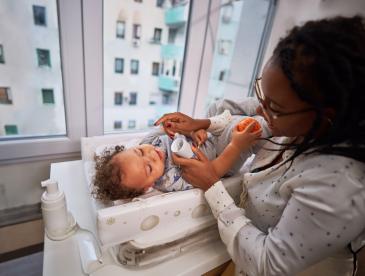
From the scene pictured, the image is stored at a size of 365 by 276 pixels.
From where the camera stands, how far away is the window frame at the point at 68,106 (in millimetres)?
907

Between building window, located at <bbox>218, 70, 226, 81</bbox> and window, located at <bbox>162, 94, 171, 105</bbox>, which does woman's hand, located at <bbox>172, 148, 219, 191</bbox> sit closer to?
window, located at <bbox>162, 94, 171, 105</bbox>

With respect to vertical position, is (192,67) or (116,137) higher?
(192,67)

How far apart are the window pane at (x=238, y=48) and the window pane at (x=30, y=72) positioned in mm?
943

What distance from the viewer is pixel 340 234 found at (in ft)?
1.55

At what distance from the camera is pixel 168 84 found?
4.65 feet

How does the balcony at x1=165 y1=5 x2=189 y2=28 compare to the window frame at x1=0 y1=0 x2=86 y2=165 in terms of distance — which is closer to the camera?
the window frame at x1=0 y1=0 x2=86 y2=165

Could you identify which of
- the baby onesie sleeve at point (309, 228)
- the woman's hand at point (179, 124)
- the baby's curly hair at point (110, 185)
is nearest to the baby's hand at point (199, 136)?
the woman's hand at point (179, 124)

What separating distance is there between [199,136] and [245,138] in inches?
8.9

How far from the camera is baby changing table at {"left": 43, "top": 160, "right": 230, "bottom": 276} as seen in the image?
0.64 m

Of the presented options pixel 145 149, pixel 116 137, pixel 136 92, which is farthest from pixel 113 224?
pixel 136 92

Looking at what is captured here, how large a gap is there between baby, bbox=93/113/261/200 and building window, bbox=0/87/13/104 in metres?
0.52

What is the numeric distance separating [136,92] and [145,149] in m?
0.58

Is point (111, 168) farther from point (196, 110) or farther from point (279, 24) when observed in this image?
point (279, 24)

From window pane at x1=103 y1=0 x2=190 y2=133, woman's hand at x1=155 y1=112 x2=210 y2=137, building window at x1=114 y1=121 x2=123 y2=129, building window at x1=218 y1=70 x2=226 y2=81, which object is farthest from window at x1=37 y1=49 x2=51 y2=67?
building window at x1=218 y1=70 x2=226 y2=81
